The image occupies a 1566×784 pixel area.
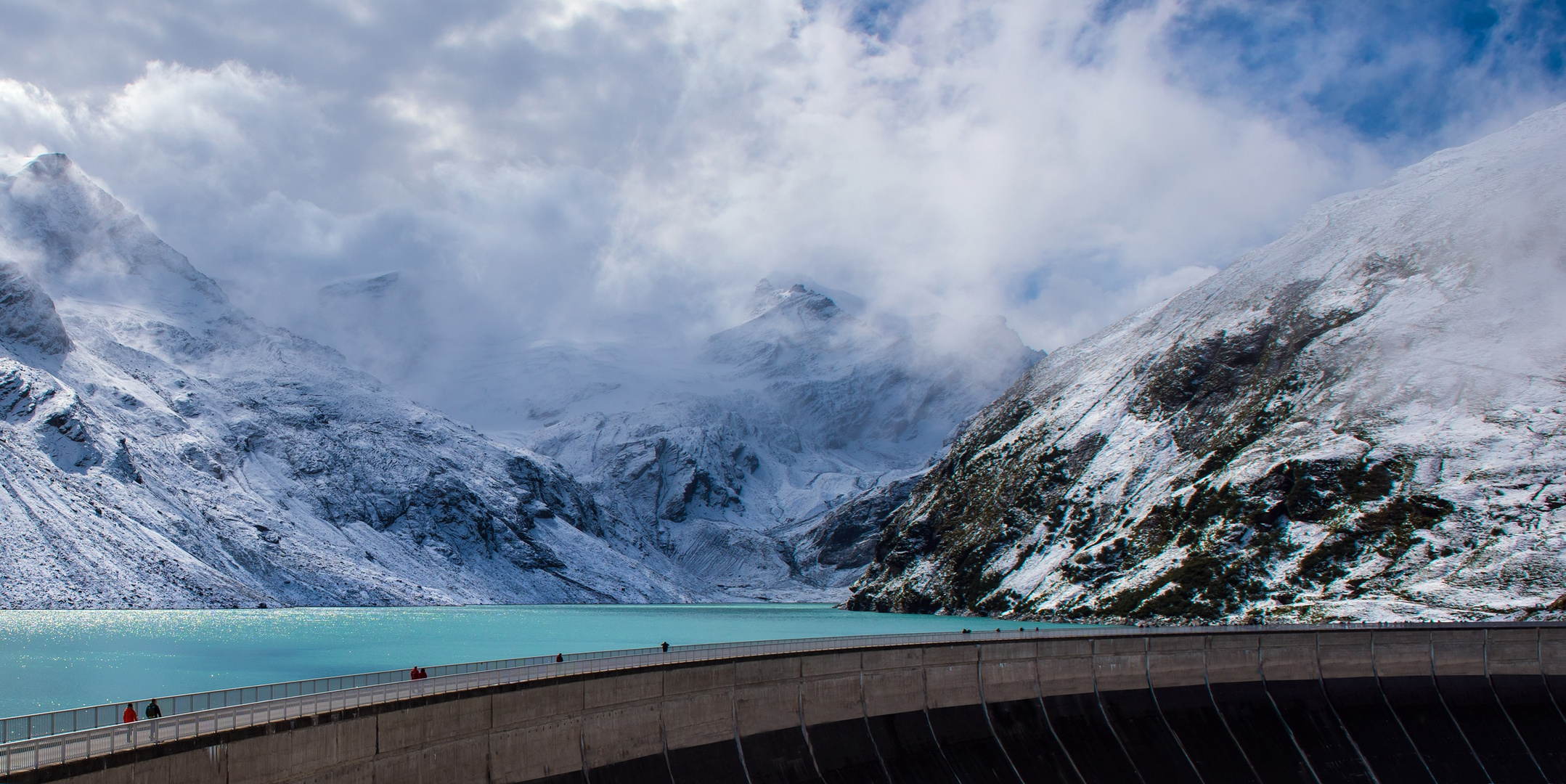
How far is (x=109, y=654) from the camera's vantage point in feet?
300

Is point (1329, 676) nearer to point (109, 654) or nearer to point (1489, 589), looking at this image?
point (1489, 589)

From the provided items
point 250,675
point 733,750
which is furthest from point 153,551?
point 733,750

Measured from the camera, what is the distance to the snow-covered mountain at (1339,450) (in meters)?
120

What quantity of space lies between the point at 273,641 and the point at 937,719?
310 feet

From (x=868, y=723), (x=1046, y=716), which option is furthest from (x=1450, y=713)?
(x=868, y=723)

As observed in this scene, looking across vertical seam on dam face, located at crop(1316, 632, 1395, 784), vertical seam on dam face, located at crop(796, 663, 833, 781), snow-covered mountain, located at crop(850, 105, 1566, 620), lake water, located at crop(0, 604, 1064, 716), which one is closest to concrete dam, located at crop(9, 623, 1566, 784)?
vertical seam on dam face, located at crop(796, 663, 833, 781)

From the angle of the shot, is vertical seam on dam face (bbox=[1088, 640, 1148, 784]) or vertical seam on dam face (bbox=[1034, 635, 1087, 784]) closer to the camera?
vertical seam on dam face (bbox=[1034, 635, 1087, 784])

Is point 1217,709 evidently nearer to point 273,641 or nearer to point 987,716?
point 987,716

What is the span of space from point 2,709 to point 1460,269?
185724 millimetres

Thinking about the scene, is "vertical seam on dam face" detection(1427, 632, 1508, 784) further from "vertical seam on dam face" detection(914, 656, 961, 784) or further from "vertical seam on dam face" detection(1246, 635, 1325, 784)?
"vertical seam on dam face" detection(914, 656, 961, 784)

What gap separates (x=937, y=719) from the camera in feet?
157

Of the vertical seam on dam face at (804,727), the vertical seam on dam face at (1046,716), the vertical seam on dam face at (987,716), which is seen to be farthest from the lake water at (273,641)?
the vertical seam on dam face at (987,716)

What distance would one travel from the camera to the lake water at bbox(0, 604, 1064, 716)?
74562mm

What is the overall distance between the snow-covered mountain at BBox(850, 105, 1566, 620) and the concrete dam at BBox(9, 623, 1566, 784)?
171 feet
